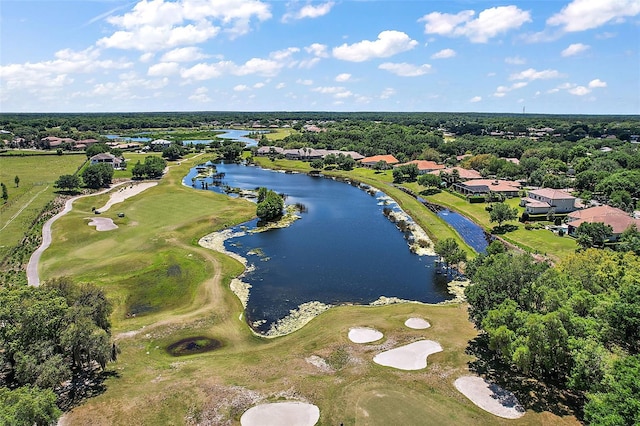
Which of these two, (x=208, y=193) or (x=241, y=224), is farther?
(x=208, y=193)

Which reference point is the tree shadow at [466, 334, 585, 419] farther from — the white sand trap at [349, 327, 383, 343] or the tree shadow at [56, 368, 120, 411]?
the tree shadow at [56, 368, 120, 411]

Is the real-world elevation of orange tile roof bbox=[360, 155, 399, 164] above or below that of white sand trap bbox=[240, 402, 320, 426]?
above

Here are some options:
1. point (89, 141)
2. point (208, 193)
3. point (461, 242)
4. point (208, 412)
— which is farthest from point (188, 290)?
point (89, 141)

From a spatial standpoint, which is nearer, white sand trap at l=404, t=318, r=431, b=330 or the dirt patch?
the dirt patch

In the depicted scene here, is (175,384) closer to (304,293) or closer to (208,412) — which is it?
(208,412)

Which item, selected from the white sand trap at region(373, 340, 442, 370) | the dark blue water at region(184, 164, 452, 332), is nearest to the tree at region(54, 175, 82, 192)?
the dark blue water at region(184, 164, 452, 332)

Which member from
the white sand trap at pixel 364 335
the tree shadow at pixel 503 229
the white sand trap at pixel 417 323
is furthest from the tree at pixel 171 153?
the white sand trap at pixel 417 323
